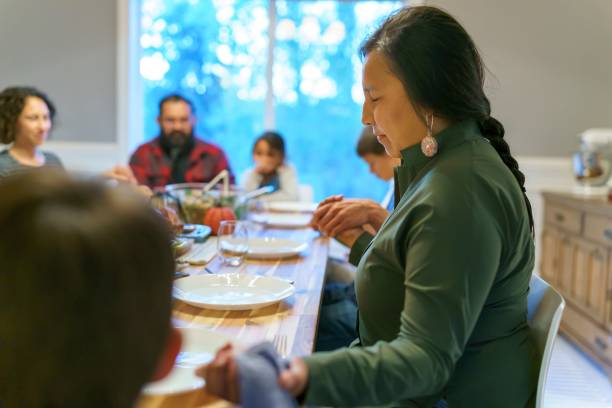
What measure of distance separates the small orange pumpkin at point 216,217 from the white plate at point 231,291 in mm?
851

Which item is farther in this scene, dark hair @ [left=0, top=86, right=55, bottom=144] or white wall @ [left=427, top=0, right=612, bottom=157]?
white wall @ [left=427, top=0, right=612, bottom=157]

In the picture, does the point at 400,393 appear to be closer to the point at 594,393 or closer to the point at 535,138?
the point at 594,393

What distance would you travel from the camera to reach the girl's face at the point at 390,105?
4.25 feet

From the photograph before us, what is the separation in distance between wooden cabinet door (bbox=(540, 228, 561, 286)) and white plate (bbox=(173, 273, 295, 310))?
2763 mm

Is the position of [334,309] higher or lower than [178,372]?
lower

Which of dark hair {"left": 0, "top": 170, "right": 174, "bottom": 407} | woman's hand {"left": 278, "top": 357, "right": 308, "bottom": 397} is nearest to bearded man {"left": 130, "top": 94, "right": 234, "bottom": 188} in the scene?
woman's hand {"left": 278, "top": 357, "right": 308, "bottom": 397}

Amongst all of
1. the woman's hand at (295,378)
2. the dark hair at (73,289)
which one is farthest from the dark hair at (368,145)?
the dark hair at (73,289)

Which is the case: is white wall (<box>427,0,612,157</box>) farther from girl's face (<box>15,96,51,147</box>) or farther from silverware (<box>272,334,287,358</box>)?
silverware (<box>272,334,287,358</box>)

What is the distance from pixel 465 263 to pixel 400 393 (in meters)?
0.22

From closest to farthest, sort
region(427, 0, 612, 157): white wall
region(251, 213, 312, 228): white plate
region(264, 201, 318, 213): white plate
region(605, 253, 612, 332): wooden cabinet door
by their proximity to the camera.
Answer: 1. region(251, 213, 312, 228): white plate
2. region(605, 253, 612, 332): wooden cabinet door
3. region(264, 201, 318, 213): white plate
4. region(427, 0, 612, 157): white wall

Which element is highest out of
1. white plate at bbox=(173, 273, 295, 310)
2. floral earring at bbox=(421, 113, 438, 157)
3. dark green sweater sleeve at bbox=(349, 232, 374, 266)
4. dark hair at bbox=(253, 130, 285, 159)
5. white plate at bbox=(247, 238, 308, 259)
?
floral earring at bbox=(421, 113, 438, 157)

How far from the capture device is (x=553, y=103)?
4477 mm

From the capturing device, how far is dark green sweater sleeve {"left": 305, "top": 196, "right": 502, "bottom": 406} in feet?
3.28

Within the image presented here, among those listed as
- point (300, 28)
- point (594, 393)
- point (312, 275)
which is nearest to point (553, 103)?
point (300, 28)
